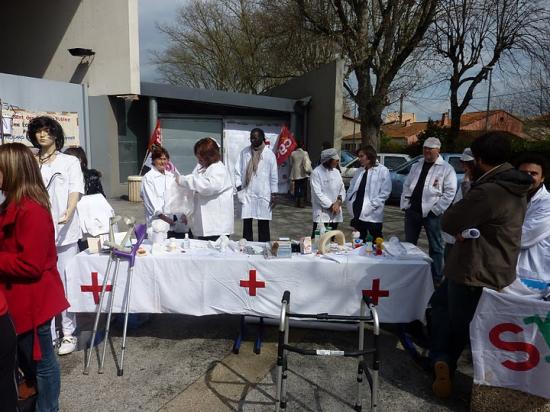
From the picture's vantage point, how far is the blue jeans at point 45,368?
86.4 inches

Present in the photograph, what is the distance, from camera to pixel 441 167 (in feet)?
15.4

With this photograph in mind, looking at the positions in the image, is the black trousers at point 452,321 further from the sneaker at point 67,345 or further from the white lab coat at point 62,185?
the white lab coat at point 62,185

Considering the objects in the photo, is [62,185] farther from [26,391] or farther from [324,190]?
[324,190]

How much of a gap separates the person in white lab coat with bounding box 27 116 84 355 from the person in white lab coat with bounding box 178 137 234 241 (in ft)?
3.49

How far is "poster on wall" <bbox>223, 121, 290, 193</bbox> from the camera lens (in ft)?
42.0

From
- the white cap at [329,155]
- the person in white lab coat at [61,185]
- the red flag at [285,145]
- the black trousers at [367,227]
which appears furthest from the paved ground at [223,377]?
the red flag at [285,145]

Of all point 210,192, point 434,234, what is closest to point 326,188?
point 434,234

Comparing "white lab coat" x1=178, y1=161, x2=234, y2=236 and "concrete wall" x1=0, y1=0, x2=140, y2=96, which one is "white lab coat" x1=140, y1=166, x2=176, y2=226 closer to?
"white lab coat" x1=178, y1=161, x2=234, y2=236

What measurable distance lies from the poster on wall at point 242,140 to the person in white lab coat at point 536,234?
9.73 m

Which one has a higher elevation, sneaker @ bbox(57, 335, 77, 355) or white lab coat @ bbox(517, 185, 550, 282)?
white lab coat @ bbox(517, 185, 550, 282)

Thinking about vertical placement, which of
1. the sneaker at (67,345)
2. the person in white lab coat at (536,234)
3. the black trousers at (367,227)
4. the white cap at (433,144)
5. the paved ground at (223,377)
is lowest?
the paved ground at (223,377)

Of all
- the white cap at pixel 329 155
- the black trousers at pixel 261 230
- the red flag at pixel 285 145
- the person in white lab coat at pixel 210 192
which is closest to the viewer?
the person in white lab coat at pixel 210 192

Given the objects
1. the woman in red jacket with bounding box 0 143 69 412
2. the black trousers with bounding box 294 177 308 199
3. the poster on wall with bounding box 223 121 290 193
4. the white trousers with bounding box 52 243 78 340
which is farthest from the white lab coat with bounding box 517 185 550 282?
the poster on wall with bounding box 223 121 290 193

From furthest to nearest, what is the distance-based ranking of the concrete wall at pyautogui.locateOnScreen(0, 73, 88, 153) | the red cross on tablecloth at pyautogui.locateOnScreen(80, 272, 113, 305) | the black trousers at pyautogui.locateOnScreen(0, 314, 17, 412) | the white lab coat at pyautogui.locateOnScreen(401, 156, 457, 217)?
the concrete wall at pyautogui.locateOnScreen(0, 73, 88, 153) → the white lab coat at pyautogui.locateOnScreen(401, 156, 457, 217) → the red cross on tablecloth at pyautogui.locateOnScreen(80, 272, 113, 305) → the black trousers at pyautogui.locateOnScreen(0, 314, 17, 412)
